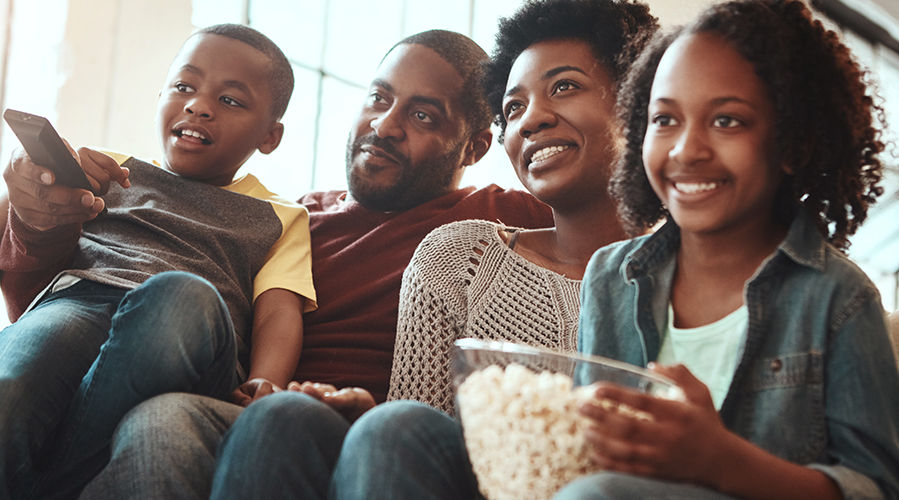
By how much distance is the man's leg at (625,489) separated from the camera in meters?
0.63

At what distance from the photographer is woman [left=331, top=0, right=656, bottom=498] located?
1.25 meters

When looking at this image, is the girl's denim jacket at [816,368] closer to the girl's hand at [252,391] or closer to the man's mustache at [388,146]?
the girl's hand at [252,391]

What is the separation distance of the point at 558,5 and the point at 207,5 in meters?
1.22

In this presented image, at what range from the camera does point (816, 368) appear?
79cm

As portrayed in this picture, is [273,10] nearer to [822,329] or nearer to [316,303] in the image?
[316,303]

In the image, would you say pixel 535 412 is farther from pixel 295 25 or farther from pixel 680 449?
pixel 295 25

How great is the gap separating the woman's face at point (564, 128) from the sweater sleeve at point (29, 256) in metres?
0.65

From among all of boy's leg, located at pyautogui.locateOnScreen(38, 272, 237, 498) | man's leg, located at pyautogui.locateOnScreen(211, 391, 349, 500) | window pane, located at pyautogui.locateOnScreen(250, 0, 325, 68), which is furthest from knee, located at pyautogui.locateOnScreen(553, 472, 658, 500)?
window pane, located at pyautogui.locateOnScreen(250, 0, 325, 68)

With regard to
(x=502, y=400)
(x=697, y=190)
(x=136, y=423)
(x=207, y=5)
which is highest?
(x=207, y=5)

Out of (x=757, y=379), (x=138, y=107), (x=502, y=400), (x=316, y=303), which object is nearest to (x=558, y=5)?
(x=316, y=303)

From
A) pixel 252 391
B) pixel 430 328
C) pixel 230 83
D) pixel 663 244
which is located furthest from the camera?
pixel 230 83

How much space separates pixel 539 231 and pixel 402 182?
0.29 meters

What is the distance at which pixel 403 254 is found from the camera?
57.8 inches

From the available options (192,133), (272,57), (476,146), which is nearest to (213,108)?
(192,133)
